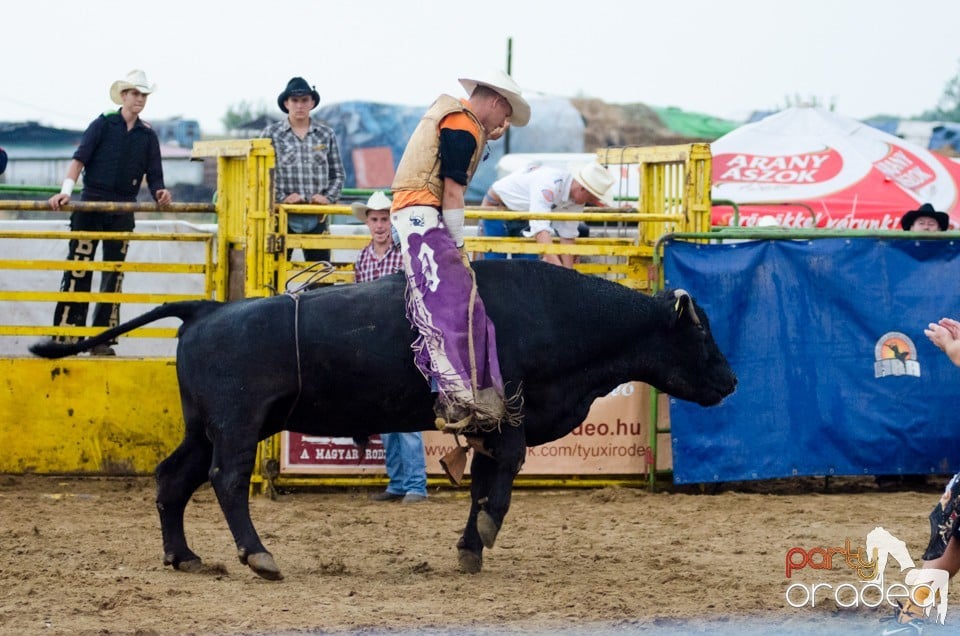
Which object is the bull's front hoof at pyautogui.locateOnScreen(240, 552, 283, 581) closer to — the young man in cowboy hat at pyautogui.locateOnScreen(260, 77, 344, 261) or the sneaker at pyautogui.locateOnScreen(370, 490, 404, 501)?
the sneaker at pyautogui.locateOnScreen(370, 490, 404, 501)

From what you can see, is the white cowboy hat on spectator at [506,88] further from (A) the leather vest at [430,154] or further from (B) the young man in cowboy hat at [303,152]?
(B) the young man in cowboy hat at [303,152]

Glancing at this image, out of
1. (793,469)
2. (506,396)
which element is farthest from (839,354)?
(506,396)

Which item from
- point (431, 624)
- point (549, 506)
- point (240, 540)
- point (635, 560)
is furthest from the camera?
point (549, 506)

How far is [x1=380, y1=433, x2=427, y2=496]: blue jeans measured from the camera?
8.55m

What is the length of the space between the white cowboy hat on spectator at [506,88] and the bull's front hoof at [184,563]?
2.53 m

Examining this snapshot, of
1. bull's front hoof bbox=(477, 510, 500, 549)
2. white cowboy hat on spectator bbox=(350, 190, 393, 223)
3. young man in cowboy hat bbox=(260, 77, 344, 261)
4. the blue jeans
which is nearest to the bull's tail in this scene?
bull's front hoof bbox=(477, 510, 500, 549)

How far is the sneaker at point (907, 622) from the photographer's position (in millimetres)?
4684

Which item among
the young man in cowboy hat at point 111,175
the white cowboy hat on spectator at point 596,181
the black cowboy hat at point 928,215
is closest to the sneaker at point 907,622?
the white cowboy hat on spectator at point 596,181

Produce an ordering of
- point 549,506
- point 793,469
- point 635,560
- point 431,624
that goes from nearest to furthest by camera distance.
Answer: point 431,624 → point 635,560 → point 549,506 → point 793,469

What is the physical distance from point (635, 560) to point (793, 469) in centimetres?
276

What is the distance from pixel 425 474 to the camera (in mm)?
8656

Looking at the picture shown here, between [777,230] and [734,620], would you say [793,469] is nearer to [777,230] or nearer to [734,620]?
[777,230]

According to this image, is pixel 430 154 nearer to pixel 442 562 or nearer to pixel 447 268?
pixel 447 268

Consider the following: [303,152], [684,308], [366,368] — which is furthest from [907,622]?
[303,152]
